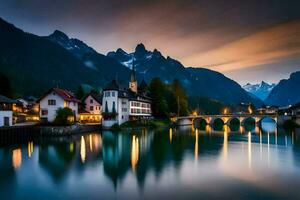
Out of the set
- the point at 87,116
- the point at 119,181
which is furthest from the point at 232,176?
the point at 87,116

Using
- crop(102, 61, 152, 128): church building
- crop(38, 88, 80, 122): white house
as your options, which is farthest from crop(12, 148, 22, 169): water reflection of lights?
crop(102, 61, 152, 128): church building

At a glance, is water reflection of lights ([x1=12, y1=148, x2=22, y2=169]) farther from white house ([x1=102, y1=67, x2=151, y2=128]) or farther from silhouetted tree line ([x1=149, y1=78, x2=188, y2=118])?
silhouetted tree line ([x1=149, y1=78, x2=188, y2=118])

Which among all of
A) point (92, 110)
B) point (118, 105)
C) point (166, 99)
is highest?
point (166, 99)

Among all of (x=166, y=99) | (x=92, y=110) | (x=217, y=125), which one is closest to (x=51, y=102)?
(x=92, y=110)

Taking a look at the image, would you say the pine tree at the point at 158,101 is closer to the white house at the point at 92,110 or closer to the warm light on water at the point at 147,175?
the white house at the point at 92,110

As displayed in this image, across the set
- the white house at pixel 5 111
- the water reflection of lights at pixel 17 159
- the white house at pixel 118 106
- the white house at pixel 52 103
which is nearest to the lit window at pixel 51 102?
the white house at pixel 52 103

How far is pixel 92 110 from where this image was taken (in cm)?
9662

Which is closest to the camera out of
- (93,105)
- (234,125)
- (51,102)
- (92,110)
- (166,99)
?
(51,102)

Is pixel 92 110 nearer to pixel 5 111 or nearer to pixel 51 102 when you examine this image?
pixel 51 102

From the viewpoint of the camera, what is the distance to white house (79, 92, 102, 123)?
9488 cm

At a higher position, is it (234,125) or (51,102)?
(51,102)

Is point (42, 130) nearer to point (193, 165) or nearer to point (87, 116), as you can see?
point (87, 116)

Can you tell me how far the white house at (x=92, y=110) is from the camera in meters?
94.9

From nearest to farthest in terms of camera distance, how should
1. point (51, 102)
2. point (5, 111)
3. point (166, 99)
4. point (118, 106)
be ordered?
point (5, 111)
point (51, 102)
point (118, 106)
point (166, 99)
